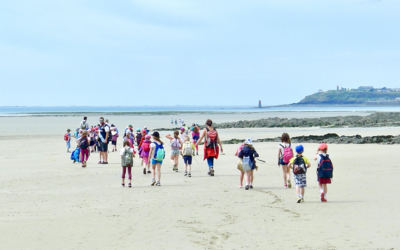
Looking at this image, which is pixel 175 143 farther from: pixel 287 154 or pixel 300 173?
pixel 300 173

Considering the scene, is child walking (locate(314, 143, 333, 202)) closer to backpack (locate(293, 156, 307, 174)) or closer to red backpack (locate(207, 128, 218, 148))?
backpack (locate(293, 156, 307, 174))

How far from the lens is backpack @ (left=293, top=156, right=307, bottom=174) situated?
37.4 ft

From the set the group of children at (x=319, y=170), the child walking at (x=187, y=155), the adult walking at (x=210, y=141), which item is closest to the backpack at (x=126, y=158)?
the child walking at (x=187, y=155)

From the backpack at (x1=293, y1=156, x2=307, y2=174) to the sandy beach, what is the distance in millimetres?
691

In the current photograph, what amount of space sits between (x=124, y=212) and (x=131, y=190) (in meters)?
3.19

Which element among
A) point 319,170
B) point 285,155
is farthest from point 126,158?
point 319,170

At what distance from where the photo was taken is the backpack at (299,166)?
37.4 feet

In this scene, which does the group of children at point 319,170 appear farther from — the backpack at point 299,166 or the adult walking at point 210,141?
the adult walking at point 210,141

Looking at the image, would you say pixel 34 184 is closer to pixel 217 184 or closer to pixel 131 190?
pixel 131 190

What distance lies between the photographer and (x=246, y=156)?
44.5 feet

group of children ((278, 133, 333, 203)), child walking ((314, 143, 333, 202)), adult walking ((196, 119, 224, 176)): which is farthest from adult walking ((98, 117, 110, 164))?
child walking ((314, 143, 333, 202))

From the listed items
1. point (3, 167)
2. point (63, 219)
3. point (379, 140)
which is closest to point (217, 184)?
point (63, 219)

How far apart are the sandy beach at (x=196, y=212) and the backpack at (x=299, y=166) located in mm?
691

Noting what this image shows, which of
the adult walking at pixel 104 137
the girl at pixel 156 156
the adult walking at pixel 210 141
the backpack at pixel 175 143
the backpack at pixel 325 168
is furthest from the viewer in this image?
the adult walking at pixel 104 137
